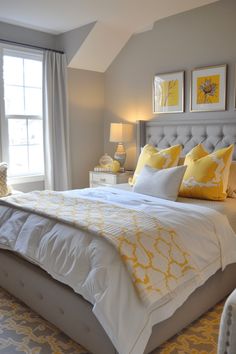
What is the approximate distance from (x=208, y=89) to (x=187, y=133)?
0.53 meters

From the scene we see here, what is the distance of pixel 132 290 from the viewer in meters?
1.74

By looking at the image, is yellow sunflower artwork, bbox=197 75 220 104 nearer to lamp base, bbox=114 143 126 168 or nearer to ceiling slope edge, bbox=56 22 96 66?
lamp base, bbox=114 143 126 168

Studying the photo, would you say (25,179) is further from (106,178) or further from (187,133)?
(187,133)

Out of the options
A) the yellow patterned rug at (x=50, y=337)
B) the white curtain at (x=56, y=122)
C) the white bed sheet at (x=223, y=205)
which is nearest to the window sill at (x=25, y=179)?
the white curtain at (x=56, y=122)

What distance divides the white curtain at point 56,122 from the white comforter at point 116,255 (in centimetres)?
183

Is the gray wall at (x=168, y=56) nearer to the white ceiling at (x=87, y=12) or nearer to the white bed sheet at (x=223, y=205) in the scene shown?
the white ceiling at (x=87, y=12)

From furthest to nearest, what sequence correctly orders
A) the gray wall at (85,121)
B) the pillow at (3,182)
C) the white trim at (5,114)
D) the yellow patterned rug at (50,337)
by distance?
the gray wall at (85,121), the white trim at (5,114), the pillow at (3,182), the yellow patterned rug at (50,337)

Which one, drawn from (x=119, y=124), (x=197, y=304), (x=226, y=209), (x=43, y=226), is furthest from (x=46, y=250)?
(x=119, y=124)

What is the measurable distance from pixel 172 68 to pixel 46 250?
2827mm

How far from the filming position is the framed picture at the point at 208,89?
11.6 ft

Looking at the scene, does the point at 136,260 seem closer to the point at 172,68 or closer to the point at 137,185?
the point at 137,185

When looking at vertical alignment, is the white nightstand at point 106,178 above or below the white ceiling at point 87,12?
below

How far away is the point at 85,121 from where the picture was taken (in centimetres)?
489

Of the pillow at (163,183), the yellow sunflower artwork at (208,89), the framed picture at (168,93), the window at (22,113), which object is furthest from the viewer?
the window at (22,113)
